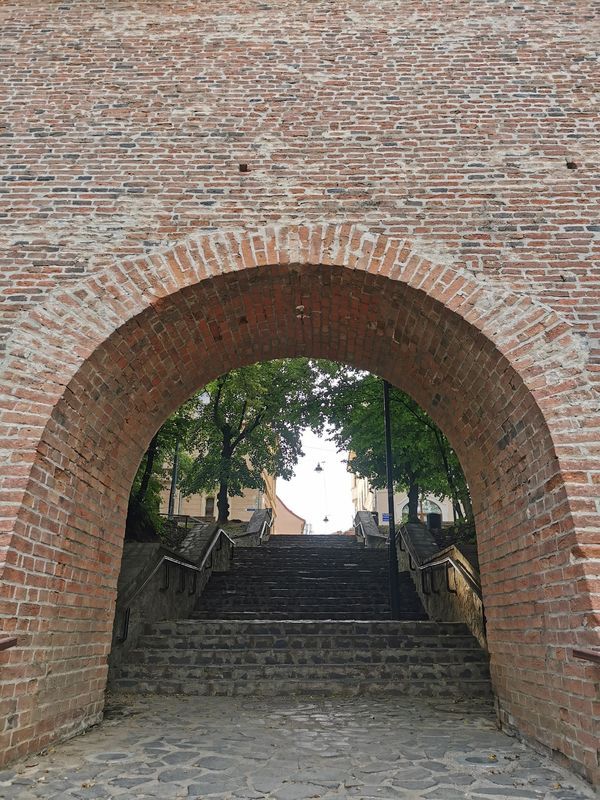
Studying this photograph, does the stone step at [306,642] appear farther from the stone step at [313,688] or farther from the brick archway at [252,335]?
the brick archway at [252,335]

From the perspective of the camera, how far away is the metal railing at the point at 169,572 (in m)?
7.11

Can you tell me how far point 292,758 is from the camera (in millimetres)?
4246

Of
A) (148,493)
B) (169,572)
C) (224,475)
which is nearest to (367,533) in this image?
(224,475)

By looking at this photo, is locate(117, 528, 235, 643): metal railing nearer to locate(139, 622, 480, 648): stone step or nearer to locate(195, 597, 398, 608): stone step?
locate(195, 597, 398, 608): stone step

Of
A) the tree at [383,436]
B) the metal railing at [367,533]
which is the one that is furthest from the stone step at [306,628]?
the metal railing at [367,533]

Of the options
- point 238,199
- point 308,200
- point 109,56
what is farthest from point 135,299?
point 109,56

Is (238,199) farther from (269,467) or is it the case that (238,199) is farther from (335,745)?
(269,467)

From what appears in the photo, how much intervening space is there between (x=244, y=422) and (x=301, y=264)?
18779 millimetres

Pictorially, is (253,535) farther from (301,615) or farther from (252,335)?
(252,335)

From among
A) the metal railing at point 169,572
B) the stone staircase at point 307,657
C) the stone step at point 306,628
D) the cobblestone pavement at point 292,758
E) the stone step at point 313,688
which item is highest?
the metal railing at point 169,572

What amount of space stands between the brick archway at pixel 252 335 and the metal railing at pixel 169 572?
1.55 meters

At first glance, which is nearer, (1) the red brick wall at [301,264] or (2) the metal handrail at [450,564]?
(1) the red brick wall at [301,264]

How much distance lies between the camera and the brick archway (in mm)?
4238

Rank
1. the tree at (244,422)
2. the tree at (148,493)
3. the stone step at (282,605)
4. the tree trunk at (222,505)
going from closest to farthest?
the stone step at (282,605)
the tree at (148,493)
the tree at (244,422)
the tree trunk at (222,505)
